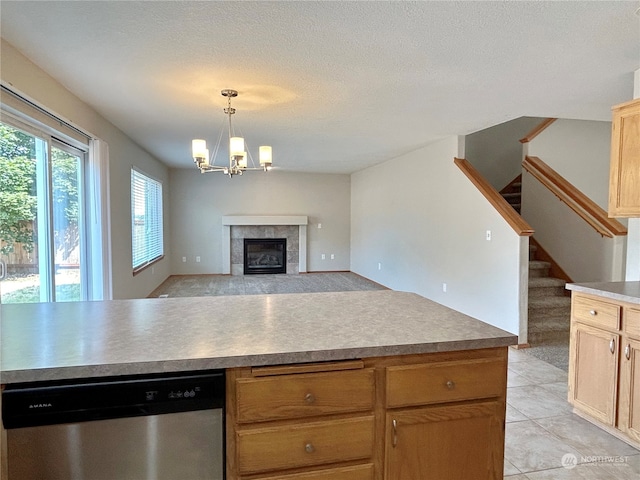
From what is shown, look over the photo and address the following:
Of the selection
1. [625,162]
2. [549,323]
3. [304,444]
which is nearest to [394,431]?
[304,444]

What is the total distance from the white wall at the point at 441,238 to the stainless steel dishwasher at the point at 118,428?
11.4ft

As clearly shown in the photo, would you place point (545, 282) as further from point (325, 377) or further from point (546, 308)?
point (325, 377)

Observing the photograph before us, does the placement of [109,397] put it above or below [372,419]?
above

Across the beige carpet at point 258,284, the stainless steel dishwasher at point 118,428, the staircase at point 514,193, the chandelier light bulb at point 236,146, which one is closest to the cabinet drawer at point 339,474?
the stainless steel dishwasher at point 118,428

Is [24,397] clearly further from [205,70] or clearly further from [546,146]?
[546,146]

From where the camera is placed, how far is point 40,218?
9.09 feet

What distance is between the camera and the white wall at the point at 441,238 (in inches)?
156

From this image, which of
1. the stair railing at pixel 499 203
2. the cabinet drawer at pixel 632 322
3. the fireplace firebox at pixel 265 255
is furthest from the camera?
the fireplace firebox at pixel 265 255

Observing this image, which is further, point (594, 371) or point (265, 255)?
point (265, 255)

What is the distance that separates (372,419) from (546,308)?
3.98 metres

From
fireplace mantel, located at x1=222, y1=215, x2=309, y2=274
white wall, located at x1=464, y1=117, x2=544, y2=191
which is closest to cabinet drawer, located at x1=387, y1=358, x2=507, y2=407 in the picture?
white wall, located at x1=464, y1=117, x2=544, y2=191

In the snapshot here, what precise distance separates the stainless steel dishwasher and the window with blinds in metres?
4.25

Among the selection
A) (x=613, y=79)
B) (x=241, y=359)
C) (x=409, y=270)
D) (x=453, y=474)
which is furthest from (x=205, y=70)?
(x=409, y=270)

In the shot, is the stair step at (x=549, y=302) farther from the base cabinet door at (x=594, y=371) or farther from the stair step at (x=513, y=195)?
the stair step at (x=513, y=195)
